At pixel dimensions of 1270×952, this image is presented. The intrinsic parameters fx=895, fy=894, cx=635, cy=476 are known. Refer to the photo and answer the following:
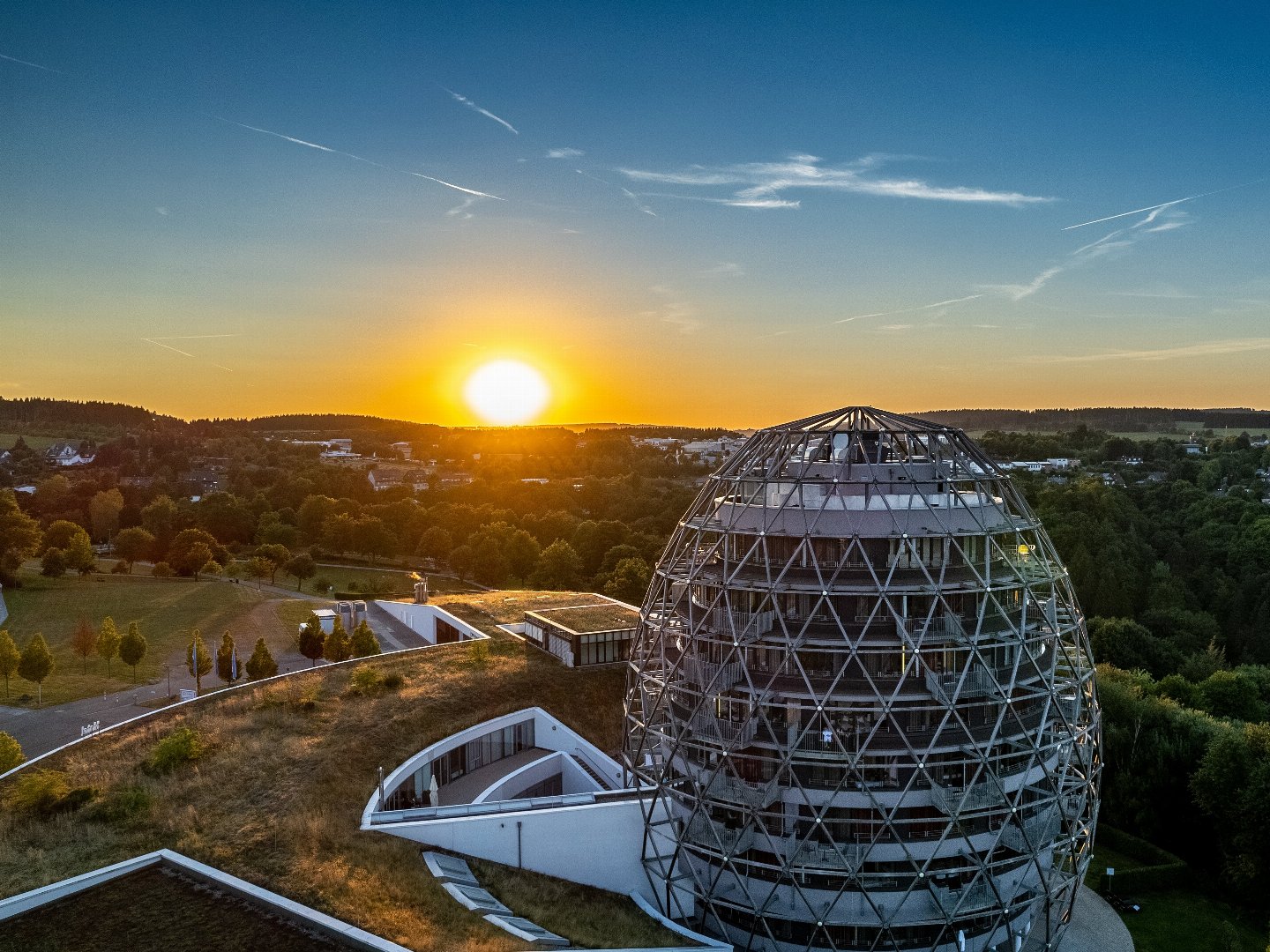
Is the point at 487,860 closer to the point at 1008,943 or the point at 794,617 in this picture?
the point at 794,617

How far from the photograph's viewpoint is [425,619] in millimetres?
75625

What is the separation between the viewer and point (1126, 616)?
3396 inches

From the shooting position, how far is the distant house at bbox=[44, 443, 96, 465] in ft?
595

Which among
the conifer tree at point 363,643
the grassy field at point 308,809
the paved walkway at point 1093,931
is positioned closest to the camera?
the grassy field at point 308,809

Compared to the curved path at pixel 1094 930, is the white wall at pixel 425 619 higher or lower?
higher

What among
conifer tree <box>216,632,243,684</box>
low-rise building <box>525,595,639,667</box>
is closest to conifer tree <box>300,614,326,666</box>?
conifer tree <box>216,632,243,684</box>

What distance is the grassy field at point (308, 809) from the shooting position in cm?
2919

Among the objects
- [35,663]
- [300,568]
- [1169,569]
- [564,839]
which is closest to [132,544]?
[300,568]

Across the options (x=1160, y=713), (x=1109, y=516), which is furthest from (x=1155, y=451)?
(x=1160, y=713)

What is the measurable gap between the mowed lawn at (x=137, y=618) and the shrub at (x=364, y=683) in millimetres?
29358

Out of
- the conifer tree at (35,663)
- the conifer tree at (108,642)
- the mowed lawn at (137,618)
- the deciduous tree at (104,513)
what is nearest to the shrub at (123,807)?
the conifer tree at (35,663)

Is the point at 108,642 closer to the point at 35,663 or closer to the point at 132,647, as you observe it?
the point at 132,647

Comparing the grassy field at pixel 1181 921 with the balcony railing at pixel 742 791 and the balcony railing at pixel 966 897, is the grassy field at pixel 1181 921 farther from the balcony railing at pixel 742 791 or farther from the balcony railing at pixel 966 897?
the balcony railing at pixel 742 791

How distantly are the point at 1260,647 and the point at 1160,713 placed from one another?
37.2 meters
